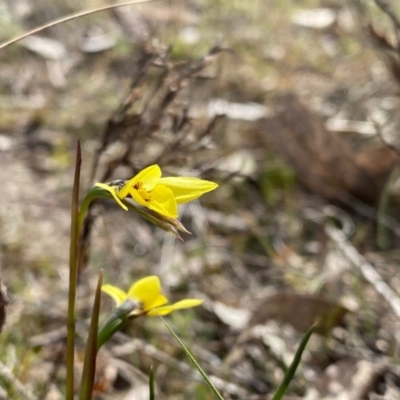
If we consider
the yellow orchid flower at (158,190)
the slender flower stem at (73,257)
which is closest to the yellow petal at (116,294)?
the slender flower stem at (73,257)

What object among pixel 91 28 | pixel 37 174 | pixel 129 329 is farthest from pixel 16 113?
pixel 129 329

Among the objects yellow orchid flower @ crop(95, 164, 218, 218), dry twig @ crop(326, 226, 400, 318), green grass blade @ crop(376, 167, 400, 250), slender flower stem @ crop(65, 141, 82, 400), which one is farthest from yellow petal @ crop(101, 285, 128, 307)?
green grass blade @ crop(376, 167, 400, 250)

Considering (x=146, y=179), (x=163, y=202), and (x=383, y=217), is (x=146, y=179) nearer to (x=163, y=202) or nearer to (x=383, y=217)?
(x=163, y=202)

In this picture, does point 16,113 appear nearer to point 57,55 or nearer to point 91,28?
point 57,55

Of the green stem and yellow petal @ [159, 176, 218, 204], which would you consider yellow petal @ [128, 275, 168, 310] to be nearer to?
the green stem

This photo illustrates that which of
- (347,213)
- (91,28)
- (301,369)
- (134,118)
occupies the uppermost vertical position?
(134,118)

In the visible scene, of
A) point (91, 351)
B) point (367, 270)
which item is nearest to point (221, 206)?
point (367, 270)

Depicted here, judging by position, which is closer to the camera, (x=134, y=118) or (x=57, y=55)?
(x=134, y=118)

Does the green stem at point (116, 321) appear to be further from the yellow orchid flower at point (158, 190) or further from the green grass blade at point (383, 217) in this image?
the green grass blade at point (383, 217)
